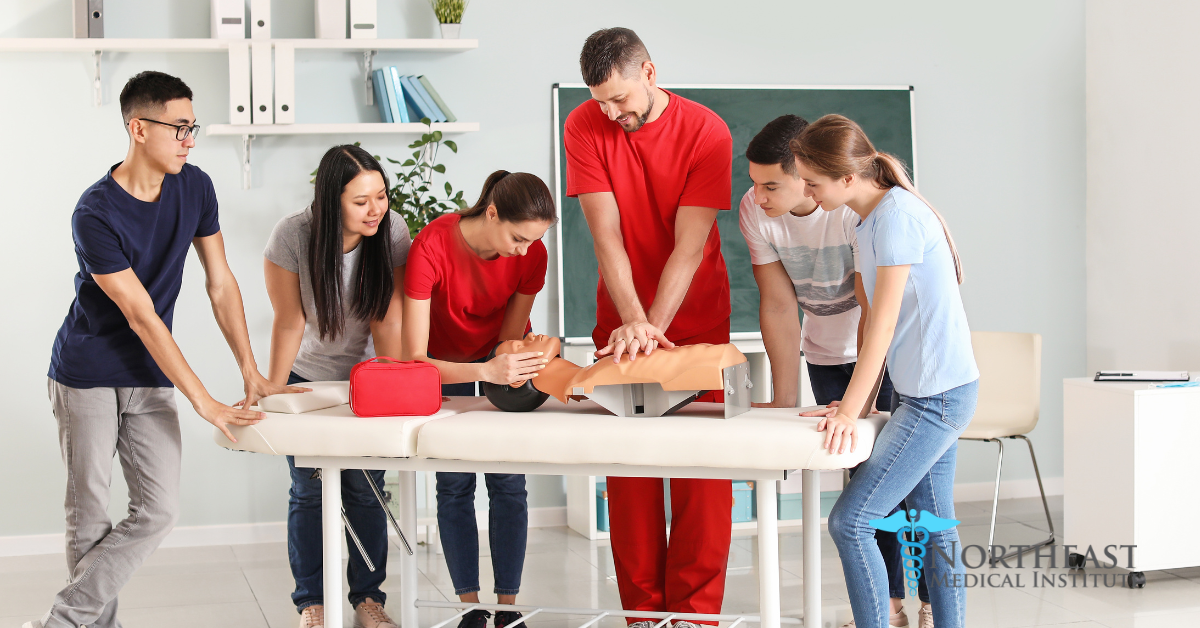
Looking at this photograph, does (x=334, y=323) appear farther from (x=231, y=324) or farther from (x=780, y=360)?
(x=780, y=360)

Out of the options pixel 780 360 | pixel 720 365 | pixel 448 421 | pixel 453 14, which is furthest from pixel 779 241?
pixel 453 14

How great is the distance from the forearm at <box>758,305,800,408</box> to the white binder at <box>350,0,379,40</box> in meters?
2.01

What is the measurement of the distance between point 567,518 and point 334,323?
1897 millimetres

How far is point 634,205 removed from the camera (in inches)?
91.1

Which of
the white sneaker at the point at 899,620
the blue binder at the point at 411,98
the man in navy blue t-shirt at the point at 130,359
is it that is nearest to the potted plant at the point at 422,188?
the blue binder at the point at 411,98

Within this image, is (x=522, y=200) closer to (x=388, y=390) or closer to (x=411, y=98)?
(x=388, y=390)

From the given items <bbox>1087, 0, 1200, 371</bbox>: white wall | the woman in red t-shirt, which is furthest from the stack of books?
<bbox>1087, 0, 1200, 371</bbox>: white wall

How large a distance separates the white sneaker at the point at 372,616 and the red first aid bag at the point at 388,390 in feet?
3.05

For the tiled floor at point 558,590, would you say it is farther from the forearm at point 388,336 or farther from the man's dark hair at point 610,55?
the man's dark hair at point 610,55

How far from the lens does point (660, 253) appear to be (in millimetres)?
2352

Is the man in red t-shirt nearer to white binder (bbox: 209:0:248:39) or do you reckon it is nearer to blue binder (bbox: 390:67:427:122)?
blue binder (bbox: 390:67:427:122)

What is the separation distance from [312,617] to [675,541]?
39.2 inches

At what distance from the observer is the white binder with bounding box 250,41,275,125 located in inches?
136

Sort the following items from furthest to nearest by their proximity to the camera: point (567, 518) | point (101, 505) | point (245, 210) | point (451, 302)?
point (567, 518), point (245, 210), point (451, 302), point (101, 505)
